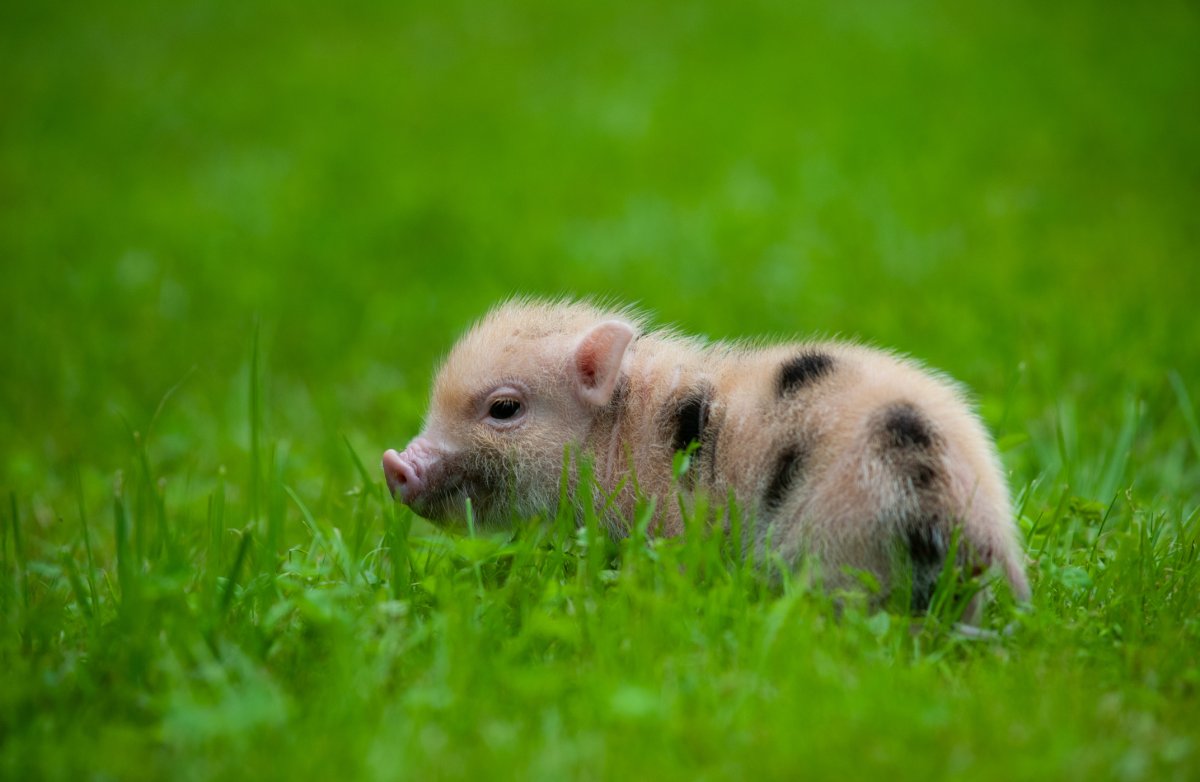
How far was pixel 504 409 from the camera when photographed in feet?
16.4

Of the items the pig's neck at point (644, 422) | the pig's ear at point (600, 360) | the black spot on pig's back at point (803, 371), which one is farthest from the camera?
the pig's ear at point (600, 360)

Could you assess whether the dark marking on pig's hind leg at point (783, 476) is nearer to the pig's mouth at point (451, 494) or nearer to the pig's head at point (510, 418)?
the pig's head at point (510, 418)

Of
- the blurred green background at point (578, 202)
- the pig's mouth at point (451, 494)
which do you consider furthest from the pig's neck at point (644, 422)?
the blurred green background at point (578, 202)

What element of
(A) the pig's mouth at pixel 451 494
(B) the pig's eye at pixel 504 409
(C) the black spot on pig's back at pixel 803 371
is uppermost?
(C) the black spot on pig's back at pixel 803 371

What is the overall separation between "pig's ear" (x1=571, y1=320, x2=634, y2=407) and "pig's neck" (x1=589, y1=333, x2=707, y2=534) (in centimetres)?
10

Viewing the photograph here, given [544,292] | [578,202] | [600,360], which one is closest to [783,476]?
[600,360]

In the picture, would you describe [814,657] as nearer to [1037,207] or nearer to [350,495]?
[350,495]

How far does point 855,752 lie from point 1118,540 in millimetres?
1908

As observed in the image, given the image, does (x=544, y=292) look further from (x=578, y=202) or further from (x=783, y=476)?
(x=783, y=476)

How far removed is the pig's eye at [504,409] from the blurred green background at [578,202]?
1588 mm

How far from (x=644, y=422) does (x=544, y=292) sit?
4.71 m

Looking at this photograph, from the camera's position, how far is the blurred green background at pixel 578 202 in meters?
7.86

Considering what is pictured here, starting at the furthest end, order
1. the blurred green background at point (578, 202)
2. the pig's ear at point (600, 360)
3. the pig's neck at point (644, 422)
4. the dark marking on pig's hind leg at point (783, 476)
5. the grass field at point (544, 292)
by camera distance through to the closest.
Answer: the blurred green background at point (578, 202)
the pig's ear at point (600, 360)
the pig's neck at point (644, 422)
the dark marking on pig's hind leg at point (783, 476)
the grass field at point (544, 292)

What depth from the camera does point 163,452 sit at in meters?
7.27
